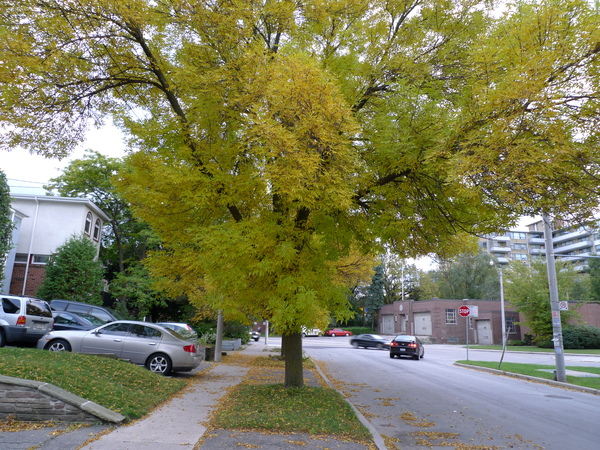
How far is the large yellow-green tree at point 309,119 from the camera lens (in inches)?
254

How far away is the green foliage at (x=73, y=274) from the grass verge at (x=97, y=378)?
17.6 meters

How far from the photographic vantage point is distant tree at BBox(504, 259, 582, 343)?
35781 mm

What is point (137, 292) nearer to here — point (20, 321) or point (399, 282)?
point (20, 321)

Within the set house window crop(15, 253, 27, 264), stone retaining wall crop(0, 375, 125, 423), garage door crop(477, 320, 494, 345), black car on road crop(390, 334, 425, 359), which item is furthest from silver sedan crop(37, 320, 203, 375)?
garage door crop(477, 320, 494, 345)

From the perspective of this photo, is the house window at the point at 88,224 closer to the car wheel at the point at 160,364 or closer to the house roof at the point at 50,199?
the house roof at the point at 50,199

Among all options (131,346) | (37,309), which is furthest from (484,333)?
(37,309)

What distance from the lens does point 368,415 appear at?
9055mm

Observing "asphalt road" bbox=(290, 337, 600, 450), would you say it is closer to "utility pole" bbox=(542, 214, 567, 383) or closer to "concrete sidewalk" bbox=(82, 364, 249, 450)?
"utility pole" bbox=(542, 214, 567, 383)

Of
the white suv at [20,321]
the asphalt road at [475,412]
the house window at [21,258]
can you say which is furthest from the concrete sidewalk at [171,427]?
the house window at [21,258]

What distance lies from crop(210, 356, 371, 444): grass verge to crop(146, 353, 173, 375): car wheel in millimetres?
2541

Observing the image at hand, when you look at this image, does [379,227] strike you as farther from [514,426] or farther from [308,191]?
[514,426]

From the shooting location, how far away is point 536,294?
35906mm

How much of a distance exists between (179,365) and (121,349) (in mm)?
1638

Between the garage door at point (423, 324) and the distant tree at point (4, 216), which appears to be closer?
the distant tree at point (4, 216)
